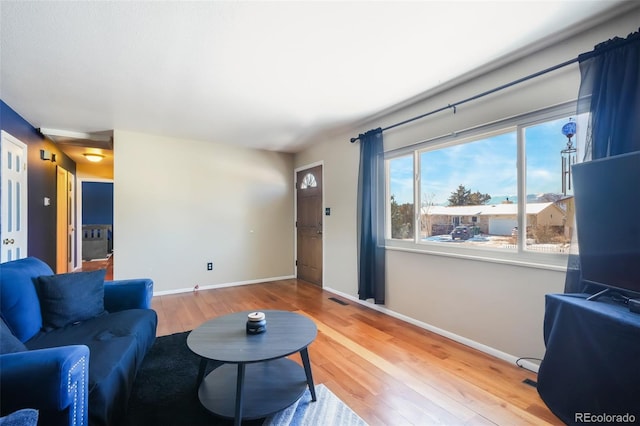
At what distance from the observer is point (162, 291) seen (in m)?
4.30

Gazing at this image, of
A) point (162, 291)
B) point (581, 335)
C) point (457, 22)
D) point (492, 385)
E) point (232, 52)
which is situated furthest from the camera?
point (162, 291)

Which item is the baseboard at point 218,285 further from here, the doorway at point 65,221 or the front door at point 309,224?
the doorway at point 65,221

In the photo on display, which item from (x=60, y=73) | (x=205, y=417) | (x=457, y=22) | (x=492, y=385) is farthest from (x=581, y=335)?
(x=60, y=73)

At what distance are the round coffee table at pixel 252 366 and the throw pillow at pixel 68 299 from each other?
947mm

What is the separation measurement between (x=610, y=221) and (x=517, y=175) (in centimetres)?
87

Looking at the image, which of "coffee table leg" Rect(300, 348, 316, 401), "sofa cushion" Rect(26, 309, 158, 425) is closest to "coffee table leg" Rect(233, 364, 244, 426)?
"coffee table leg" Rect(300, 348, 316, 401)

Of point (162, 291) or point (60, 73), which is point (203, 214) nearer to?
point (162, 291)

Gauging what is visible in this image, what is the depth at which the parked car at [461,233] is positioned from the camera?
2736 millimetres

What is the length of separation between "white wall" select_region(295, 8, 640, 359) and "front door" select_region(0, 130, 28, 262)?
4.12 metres

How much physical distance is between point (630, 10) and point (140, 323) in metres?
3.83

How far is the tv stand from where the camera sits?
4.07ft

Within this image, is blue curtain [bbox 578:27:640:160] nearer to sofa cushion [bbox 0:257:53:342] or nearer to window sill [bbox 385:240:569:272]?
window sill [bbox 385:240:569:272]

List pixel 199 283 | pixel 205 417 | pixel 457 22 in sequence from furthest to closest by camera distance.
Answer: pixel 199 283
pixel 457 22
pixel 205 417

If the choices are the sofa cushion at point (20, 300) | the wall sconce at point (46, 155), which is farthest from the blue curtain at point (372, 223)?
the wall sconce at point (46, 155)
